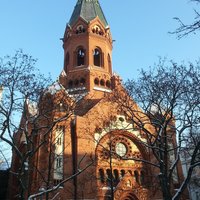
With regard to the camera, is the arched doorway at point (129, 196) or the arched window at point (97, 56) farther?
the arched window at point (97, 56)

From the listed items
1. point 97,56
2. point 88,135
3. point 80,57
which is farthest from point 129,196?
point 80,57

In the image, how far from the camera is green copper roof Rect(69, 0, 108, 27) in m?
44.0

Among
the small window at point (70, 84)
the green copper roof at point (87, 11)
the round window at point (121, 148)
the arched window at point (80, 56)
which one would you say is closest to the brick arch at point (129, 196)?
the round window at point (121, 148)

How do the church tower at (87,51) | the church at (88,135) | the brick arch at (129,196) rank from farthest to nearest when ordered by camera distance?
the church tower at (87,51) → the brick arch at (129,196) → the church at (88,135)

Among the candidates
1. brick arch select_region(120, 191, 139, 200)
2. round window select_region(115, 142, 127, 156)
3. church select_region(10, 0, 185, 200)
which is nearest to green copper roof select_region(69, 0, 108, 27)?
church select_region(10, 0, 185, 200)

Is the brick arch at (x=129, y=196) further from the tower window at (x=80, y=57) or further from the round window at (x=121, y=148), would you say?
the tower window at (x=80, y=57)

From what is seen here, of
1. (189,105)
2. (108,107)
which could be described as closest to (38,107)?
(189,105)

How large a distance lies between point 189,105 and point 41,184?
46.9ft

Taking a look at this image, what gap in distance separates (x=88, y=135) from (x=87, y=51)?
15653 millimetres

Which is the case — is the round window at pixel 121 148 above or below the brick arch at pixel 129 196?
above

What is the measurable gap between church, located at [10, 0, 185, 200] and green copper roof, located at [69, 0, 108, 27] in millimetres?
402

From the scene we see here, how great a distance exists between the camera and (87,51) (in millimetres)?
39719

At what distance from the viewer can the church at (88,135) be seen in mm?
19097

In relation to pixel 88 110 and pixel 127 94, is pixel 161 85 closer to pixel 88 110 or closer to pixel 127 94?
pixel 127 94
